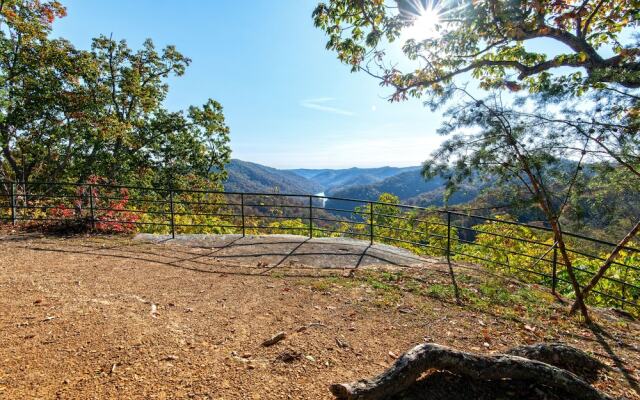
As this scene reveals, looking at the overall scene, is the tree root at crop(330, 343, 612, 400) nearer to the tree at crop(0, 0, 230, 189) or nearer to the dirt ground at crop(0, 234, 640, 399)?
the dirt ground at crop(0, 234, 640, 399)

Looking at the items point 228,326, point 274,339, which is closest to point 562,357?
point 274,339

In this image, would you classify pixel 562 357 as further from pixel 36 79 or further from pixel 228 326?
pixel 36 79

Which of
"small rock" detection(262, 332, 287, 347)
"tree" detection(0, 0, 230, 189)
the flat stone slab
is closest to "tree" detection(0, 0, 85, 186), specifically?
"tree" detection(0, 0, 230, 189)

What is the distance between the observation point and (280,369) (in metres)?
3.14

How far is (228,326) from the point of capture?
396cm

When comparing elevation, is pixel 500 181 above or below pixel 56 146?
below

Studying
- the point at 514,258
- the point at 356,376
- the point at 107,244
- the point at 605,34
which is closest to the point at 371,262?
the point at 356,376

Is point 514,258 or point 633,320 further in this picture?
point 514,258

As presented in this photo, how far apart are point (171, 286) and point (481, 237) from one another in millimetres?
12929

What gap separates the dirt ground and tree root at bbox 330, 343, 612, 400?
0.62 m

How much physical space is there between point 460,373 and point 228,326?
268 cm

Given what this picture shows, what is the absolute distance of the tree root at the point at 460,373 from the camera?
241cm

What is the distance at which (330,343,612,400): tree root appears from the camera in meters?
2.41

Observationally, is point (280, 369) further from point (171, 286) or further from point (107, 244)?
point (107, 244)
